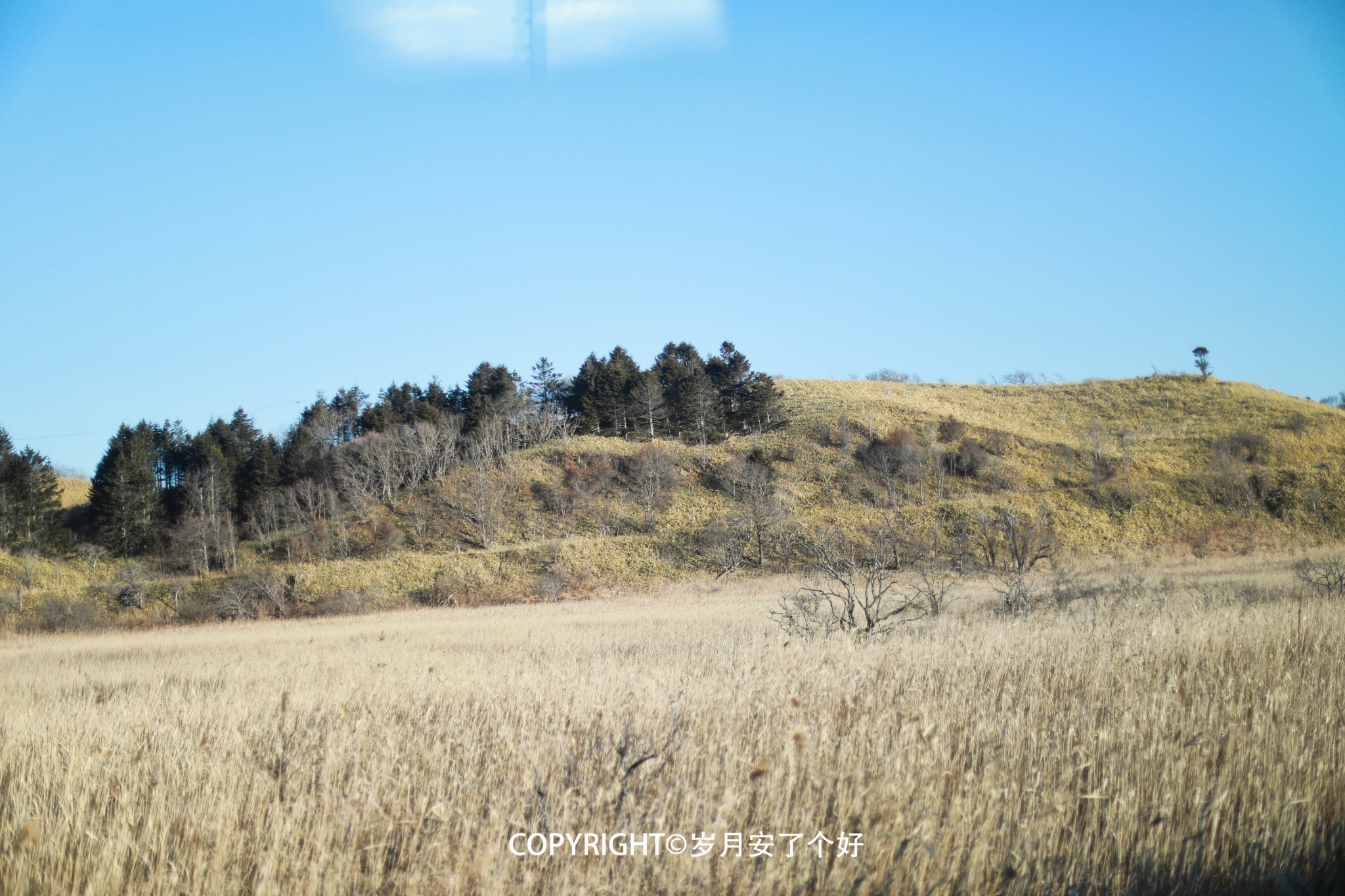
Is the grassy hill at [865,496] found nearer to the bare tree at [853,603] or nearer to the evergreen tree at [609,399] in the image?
the evergreen tree at [609,399]

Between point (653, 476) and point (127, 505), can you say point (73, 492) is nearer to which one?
point (127, 505)

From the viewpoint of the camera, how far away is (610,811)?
331 cm

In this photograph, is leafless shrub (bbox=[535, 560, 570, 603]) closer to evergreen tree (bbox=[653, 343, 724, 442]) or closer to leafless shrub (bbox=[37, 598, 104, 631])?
leafless shrub (bbox=[37, 598, 104, 631])

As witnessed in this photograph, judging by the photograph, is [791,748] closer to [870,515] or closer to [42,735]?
[42,735]

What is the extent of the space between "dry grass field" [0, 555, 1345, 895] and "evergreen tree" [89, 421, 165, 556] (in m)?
69.6

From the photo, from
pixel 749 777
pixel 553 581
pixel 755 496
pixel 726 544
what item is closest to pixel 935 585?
pixel 726 544

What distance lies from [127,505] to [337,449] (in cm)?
1819

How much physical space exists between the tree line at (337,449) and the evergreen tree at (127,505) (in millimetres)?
123

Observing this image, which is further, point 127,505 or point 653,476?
point 127,505

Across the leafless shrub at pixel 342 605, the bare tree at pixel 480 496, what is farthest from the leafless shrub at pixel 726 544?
the leafless shrub at pixel 342 605

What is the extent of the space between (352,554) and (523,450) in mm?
18986

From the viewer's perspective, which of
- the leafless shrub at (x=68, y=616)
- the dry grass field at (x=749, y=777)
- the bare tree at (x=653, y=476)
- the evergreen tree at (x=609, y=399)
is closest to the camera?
the dry grass field at (x=749, y=777)

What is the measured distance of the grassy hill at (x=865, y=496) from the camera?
40.9m

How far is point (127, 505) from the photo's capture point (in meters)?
60.3
